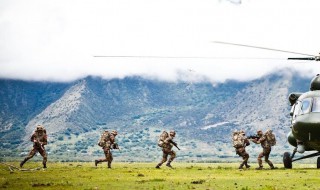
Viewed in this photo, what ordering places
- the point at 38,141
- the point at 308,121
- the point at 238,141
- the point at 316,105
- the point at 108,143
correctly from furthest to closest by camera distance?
the point at 108,143
the point at 238,141
the point at 38,141
the point at 316,105
the point at 308,121

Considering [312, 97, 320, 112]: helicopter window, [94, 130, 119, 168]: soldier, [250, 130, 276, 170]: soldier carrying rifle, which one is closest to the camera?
[312, 97, 320, 112]: helicopter window

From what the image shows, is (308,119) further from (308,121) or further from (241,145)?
(241,145)

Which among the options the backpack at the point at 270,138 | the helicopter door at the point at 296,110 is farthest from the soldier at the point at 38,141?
the helicopter door at the point at 296,110

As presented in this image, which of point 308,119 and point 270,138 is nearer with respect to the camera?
point 308,119

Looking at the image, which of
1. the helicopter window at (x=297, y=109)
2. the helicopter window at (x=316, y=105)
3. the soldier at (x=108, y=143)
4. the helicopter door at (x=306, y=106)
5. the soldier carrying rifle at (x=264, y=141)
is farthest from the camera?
the soldier at (x=108, y=143)

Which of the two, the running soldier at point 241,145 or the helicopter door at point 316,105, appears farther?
the running soldier at point 241,145

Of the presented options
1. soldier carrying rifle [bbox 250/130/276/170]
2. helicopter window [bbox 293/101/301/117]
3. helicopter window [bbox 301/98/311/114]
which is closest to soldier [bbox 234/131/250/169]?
soldier carrying rifle [bbox 250/130/276/170]

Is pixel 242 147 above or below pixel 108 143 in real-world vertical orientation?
below

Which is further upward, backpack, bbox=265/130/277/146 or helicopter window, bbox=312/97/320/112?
helicopter window, bbox=312/97/320/112

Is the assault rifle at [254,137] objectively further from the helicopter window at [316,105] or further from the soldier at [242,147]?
the helicopter window at [316,105]

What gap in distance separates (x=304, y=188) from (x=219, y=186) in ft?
10.1

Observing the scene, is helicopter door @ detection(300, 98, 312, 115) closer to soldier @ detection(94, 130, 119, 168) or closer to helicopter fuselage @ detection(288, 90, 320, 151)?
helicopter fuselage @ detection(288, 90, 320, 151)


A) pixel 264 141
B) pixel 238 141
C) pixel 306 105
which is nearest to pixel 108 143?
pixel 238 141

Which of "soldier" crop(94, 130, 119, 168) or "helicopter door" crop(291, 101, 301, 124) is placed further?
"soldier" crop(94, 130, 119, 168)
